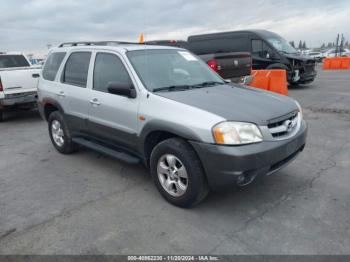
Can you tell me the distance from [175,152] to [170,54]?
1.81m

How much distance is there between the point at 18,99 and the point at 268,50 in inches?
367

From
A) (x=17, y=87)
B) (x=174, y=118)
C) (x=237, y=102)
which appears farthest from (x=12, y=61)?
(x=237, y=102)

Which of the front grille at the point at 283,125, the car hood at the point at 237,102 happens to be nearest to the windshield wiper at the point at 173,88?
the car hood at the point at 237,102

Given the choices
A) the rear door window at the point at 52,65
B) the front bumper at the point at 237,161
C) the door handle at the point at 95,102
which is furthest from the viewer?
the rear door window at the point at 52,65

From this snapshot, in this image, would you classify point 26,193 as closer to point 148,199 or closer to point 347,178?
point 148,199

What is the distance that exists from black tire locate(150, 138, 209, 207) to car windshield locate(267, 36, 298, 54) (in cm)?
1056

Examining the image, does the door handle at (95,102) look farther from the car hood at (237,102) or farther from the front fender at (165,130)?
the car hood at (237,102)

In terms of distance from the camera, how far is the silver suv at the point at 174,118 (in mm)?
3094

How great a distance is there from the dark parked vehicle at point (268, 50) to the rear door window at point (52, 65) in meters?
9.17

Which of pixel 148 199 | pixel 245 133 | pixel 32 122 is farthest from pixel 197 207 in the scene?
pixel 32 122

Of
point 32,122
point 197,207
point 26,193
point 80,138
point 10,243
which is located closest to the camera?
point 10,243

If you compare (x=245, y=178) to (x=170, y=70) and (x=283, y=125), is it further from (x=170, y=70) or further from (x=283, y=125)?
(x=170, y=70)

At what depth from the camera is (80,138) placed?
506 cm

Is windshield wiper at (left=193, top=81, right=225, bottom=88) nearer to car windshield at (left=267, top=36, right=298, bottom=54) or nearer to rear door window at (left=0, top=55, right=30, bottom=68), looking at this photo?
rear door window at (left=0, top=55, right=30, bottom=68)
